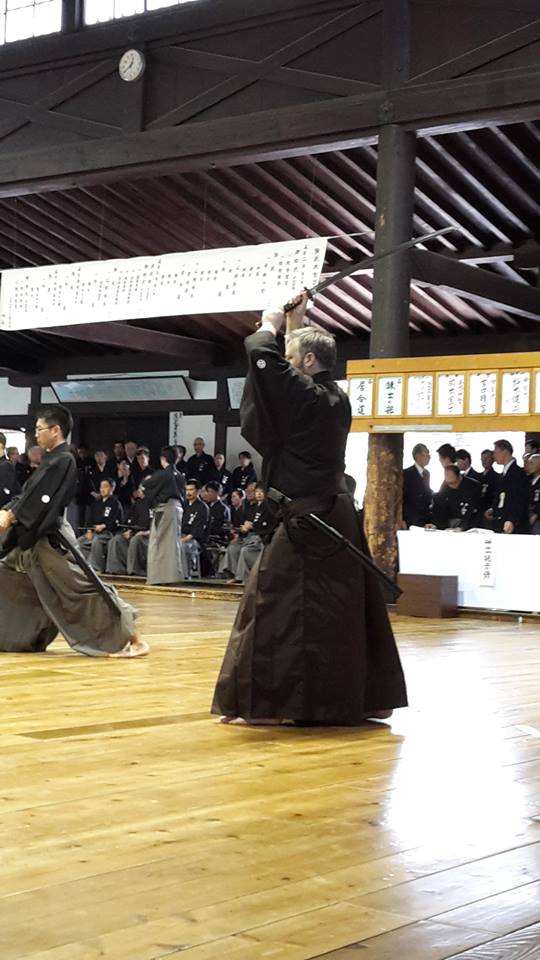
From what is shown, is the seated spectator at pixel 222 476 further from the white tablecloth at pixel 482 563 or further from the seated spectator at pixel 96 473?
the white tablecloth at pixel 482 563

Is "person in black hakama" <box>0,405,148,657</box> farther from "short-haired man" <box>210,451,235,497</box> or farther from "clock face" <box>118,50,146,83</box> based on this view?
"short-haired man" <box>210,451,235,497</box>

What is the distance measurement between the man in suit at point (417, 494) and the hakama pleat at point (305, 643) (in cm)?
609

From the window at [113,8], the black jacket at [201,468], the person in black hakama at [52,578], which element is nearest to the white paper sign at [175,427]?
the black jacket at [201,468]

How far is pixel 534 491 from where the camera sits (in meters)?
9.09

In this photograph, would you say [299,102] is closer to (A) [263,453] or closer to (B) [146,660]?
(B) [146,660]

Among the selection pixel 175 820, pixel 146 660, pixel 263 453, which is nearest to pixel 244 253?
pixel 146 660

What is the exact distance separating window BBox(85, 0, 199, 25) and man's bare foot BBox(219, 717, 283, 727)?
7.39m

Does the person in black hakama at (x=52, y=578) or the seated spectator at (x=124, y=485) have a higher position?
the seated spectator at (x=124, y=485)

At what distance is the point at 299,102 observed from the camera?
8859 mm

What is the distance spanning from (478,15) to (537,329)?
4.63m

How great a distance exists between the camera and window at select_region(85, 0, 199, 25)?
9.90 metres

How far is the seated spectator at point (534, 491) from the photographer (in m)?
8.98

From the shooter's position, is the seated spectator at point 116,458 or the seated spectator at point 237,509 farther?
the seated spectator at point 116,458

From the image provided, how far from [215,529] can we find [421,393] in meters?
4.24
